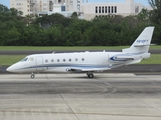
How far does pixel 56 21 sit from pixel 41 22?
6585 millimetres

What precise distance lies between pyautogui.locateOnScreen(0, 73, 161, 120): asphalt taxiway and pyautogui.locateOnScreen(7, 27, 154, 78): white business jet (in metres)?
0.79

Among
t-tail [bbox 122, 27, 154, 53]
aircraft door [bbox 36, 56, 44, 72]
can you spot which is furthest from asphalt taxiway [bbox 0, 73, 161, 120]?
t-tail [bbox 122, 27, 154, 53]

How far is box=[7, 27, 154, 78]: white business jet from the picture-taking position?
123 feet

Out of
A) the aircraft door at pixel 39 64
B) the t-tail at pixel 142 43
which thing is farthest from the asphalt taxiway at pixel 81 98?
the t-tail at pixel 142 43

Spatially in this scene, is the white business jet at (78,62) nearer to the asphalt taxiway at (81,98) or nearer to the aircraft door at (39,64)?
the aircraft door at (39,64)

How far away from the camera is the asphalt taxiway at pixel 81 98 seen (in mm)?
20672

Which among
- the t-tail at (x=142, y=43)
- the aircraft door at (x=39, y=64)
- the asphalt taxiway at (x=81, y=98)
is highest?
the t-tail at (x=142, y=43)

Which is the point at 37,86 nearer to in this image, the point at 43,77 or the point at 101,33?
the point at 43,77

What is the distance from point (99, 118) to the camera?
19.7 m

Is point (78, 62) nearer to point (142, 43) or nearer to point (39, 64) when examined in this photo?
point (39, 64)

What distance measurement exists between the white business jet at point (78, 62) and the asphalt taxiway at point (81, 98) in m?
0.79

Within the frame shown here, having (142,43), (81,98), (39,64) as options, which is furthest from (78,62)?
(81,98)

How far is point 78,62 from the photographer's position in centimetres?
3788

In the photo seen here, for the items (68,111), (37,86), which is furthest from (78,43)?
(68,111)
